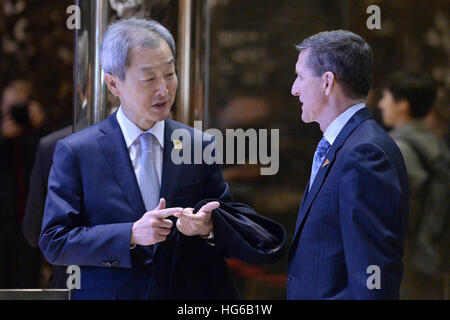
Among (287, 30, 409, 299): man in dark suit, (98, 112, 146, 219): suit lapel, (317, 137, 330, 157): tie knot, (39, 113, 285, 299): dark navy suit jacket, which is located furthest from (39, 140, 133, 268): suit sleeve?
(317, 137, 330, 157): tie knot

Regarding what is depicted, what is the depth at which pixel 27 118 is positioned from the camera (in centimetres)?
263

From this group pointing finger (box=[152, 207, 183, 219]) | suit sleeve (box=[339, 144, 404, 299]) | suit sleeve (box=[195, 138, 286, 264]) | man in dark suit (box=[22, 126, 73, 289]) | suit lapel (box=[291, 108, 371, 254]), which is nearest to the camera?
suit sleeve (box=[339, 144, 404, 299])

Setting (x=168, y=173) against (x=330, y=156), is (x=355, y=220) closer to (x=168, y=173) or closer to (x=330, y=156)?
(x=330, y=156)

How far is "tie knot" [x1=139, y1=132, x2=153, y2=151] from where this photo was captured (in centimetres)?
244

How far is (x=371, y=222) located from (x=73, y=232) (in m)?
1.07

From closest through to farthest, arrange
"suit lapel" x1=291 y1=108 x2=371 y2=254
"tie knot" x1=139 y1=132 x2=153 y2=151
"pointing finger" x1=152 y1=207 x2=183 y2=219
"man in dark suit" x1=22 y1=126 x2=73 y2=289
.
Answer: "suit lapel" x1=291 y1=108 x2=371 y2=254
"pointing finger" x1=152 y1=207 x2=183 y2=219
"tie knot" x1=139 y1=132 x2=153 y2=151
"man in dark suit" x1=22 y1=126 x2=73 y2=289

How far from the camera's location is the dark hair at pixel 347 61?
2107 millimetres

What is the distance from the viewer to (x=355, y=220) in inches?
73.9

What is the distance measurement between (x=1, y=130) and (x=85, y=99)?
39cm

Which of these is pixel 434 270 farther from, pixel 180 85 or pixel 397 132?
pixel 180 85

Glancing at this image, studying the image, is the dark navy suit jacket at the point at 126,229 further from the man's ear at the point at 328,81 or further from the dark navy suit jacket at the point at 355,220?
the man's ear at the point at 328,81

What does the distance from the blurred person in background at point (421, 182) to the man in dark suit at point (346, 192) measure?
21.6 inches

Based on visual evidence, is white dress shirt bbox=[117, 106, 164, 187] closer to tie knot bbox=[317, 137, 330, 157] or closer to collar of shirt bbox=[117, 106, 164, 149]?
collar of shirt bbox=[117, 106, 164, 149]
